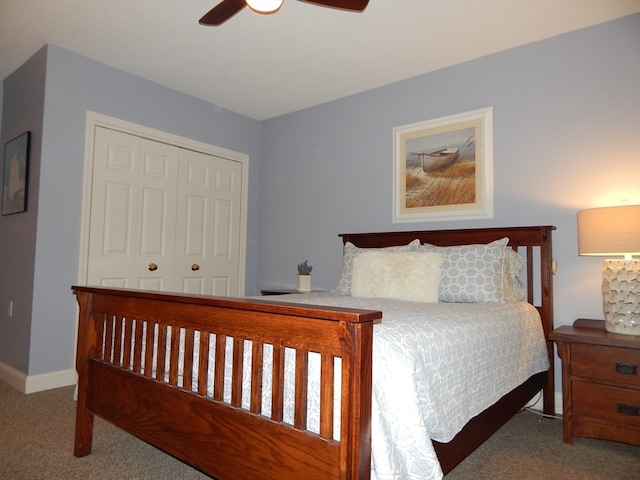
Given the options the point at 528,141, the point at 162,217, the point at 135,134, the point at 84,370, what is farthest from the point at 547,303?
the point at 135,134

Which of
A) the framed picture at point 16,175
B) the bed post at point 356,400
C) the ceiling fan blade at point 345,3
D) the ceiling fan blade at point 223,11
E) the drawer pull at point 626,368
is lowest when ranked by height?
the drawer pull at point 626,368

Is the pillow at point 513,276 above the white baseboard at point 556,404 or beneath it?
above

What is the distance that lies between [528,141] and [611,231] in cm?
91

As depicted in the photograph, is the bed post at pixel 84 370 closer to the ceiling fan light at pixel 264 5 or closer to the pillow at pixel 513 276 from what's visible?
the ceiling fan light at pixel 264 5

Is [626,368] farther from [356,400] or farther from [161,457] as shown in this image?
[161,457]

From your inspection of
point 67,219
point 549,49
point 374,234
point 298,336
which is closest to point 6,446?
point 67,219

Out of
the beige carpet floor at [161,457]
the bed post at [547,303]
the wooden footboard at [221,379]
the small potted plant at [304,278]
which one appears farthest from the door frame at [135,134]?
the bed post at [547,303]

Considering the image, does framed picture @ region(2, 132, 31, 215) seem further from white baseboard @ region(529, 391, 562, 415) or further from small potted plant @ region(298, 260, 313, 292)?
white baseboard @ region(529, 391, 562, 415)

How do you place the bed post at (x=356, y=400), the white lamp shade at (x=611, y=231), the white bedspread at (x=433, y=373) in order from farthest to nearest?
the white lamp shade at (x=611, y=231)
the white bedspread at (x=433, y=373)
the bed post at (x=356, y=400)

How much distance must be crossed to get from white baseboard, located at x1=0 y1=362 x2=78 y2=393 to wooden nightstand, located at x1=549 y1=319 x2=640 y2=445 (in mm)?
3116

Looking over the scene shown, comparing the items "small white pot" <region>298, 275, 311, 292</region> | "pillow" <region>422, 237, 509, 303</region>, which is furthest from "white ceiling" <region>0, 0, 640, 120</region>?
"small white pot" <region>298, 275, 311, 292</region>

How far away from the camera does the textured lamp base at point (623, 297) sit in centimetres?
203

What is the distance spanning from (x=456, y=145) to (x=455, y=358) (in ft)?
6.50

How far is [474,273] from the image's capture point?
7.88 feet
